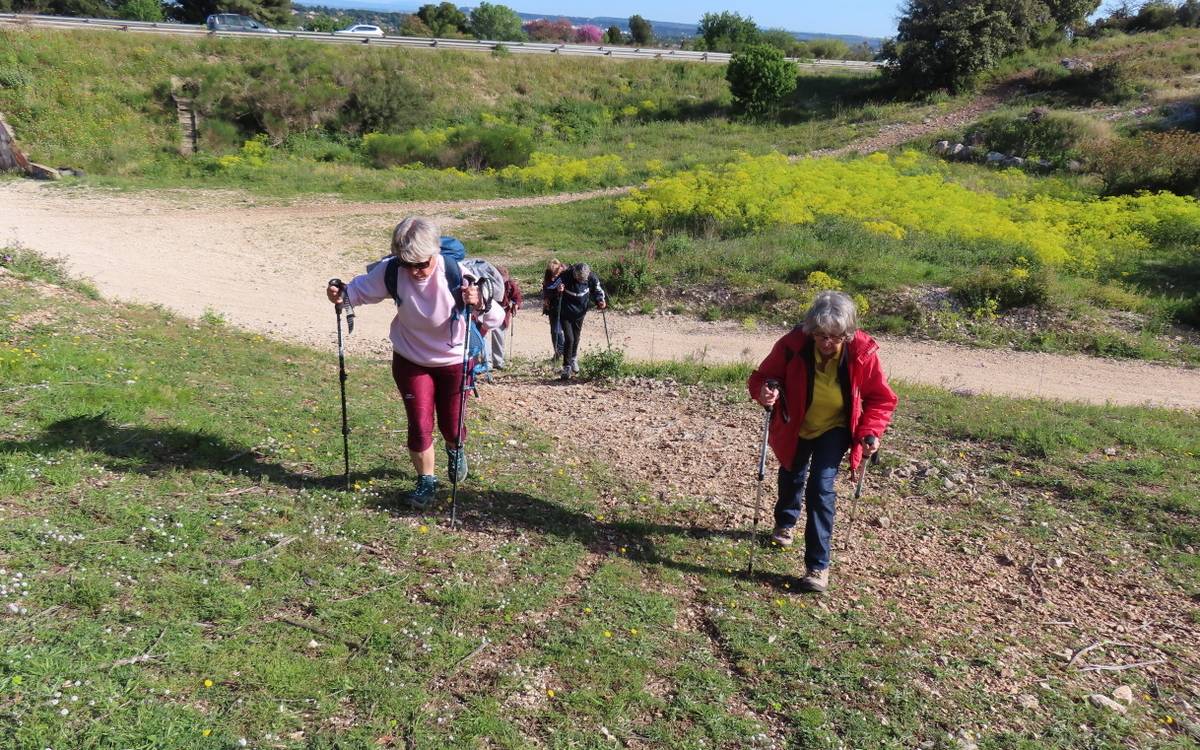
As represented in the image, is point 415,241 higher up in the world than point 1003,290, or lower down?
higher up

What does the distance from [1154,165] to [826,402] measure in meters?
23.6

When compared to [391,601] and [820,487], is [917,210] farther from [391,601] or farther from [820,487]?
[391,601]

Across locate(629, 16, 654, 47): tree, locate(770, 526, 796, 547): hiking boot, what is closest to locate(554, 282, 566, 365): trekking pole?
locate(770, 526, 796, 547): hiking boot

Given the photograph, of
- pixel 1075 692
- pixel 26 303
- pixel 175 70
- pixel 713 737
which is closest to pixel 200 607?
pixel 713 737

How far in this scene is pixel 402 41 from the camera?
39.9 meters

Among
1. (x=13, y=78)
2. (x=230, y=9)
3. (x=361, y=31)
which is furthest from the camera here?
(x=230, y=9)

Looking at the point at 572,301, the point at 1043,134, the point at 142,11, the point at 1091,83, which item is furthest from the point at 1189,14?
the point at 142,11

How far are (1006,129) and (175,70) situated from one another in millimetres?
32381

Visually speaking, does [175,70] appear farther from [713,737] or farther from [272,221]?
[713,737]

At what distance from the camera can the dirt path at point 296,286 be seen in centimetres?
1205

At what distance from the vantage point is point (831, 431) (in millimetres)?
5137

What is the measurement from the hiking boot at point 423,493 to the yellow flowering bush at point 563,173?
21.5 metres

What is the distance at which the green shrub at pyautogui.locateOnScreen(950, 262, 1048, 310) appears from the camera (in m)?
14.2

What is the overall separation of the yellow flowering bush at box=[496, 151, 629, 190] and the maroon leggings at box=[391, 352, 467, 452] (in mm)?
21467
